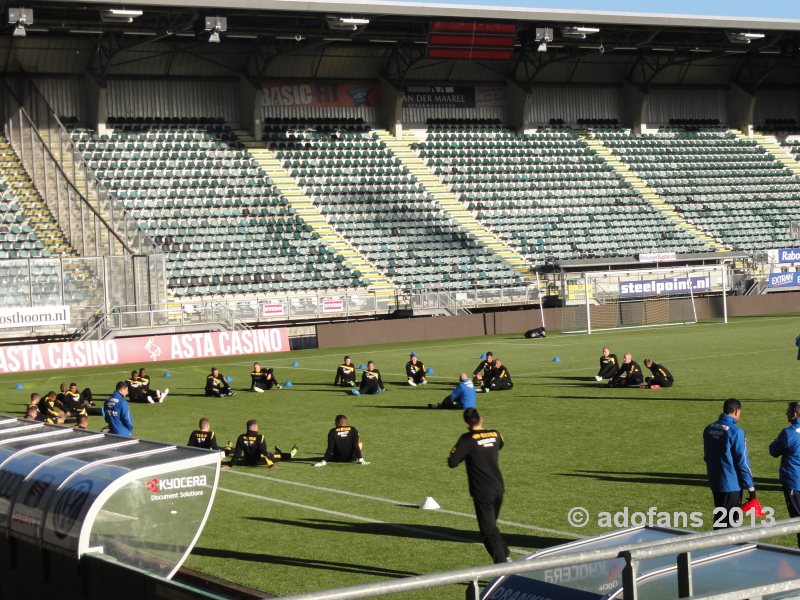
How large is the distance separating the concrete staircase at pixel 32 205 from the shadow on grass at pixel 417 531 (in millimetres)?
34095

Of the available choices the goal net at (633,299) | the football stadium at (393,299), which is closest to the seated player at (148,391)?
the football stadium at (393,299)

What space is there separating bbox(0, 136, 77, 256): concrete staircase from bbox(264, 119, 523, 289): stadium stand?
42.4ft

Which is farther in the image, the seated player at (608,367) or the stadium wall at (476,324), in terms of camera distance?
the stadium wall at (476,324)

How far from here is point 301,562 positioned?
1382 centimetres

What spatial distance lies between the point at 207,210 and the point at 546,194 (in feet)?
62.8

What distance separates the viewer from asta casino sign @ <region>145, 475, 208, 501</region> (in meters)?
10.5

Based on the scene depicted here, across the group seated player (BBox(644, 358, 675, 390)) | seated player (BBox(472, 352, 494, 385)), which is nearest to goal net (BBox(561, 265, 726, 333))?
seated player (BBox(472, 352, 494, 385))

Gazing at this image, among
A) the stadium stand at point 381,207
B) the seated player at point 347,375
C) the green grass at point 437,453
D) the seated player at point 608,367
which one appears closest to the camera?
the green grass at point 437,453

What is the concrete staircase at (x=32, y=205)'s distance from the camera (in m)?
48.2

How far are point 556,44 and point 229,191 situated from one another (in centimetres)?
1936

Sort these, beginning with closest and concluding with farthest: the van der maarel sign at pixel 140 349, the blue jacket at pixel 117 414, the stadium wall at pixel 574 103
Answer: the blue jacket at pixel 117 414 < the van der maarel sign at pixel 140 349 < the stadium wall at pixel 574 103

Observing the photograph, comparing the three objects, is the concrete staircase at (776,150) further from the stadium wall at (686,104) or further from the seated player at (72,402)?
the seated player at (72,402)

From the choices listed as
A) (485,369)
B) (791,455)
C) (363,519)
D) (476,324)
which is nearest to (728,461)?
(791,455)

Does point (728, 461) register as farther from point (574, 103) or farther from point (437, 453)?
point (574, 103)
